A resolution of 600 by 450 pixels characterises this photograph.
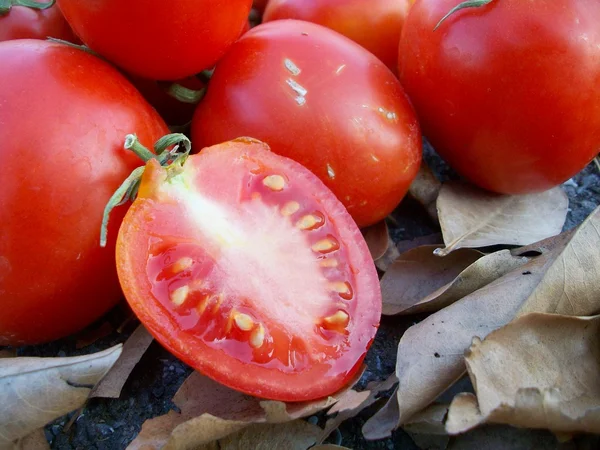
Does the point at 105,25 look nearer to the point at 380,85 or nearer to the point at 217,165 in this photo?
the point at 217,165

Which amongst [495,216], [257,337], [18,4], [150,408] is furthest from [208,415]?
[18,4]

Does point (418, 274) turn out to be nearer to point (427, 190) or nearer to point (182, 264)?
point (427, 190)

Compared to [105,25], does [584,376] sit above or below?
below

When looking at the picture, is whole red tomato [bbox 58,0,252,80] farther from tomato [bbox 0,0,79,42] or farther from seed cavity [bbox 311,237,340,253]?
seed cavity [bbox 311,237,340,253]

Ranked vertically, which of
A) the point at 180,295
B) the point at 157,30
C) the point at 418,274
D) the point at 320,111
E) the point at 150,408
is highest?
the point at 157,30

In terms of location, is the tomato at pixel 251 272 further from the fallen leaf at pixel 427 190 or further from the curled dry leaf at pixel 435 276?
the fallen leaf at pixel 427 190

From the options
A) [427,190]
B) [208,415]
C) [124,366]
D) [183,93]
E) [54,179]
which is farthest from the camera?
[427,190]

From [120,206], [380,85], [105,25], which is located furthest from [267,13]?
[120,206]
